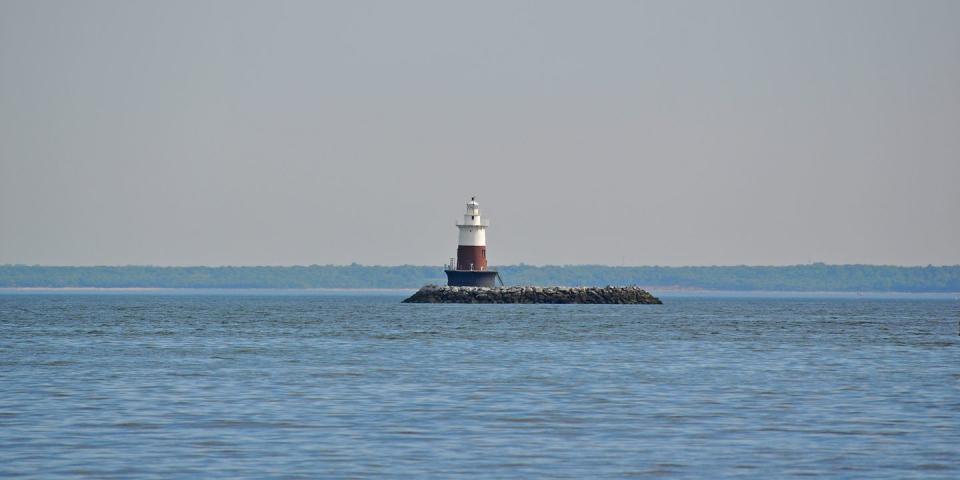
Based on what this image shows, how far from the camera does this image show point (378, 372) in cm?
3909

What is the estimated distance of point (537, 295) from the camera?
124 m

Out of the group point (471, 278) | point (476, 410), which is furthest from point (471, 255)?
point (476, 410)

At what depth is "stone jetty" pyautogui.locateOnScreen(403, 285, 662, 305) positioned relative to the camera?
117m

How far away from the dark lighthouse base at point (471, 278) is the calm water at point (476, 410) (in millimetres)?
56994

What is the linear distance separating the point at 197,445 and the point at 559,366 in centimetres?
2020

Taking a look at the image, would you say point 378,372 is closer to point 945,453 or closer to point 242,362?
point 242,362

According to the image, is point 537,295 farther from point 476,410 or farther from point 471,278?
point 476,410

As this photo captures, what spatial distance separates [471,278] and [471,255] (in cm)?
245

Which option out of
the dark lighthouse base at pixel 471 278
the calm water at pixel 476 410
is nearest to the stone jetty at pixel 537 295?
the dark lighthouse base at pixel 471 278

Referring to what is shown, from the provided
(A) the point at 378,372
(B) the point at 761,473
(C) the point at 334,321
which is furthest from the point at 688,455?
(C) the point at 334,321

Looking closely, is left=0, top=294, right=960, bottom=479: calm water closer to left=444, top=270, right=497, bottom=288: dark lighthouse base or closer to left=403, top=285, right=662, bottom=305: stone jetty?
left=444, top=270, right=497, bottom=288: dark lighthouse base

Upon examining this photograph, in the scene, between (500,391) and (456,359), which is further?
(456,359)

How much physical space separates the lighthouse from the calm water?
54416mm

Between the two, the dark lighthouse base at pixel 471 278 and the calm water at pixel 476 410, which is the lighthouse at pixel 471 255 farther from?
the calm water at pixel 476 410
